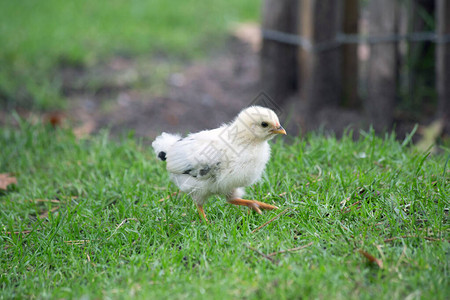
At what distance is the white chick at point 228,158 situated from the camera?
3.93 meters

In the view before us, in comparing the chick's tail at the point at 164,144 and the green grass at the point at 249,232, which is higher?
the chick's tail at the point at 164,144

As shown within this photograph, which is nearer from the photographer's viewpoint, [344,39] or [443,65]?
[443,65]

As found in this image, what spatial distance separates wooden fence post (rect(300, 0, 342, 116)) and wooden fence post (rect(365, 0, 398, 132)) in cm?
61

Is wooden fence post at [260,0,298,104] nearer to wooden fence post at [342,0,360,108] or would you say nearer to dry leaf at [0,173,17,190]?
wooden fence post at [342,0,360,108]

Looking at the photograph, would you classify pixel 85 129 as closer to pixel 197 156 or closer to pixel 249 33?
pixel 197 156

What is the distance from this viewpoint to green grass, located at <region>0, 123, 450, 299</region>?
127 inches

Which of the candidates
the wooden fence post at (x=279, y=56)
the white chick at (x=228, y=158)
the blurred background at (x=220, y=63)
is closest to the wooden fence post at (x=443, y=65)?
the blurred background at (x=220, y=63)

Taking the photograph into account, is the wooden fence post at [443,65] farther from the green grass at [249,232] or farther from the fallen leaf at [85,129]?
the fallen leaf at [85,129]

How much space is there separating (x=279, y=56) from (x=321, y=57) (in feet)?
2.59

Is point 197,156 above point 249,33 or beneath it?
beneath

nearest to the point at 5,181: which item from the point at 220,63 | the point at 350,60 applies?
the point at 350,60

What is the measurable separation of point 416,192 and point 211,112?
14.4ft

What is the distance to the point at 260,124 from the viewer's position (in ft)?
13.1

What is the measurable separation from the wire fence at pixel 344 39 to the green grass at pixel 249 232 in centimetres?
135
